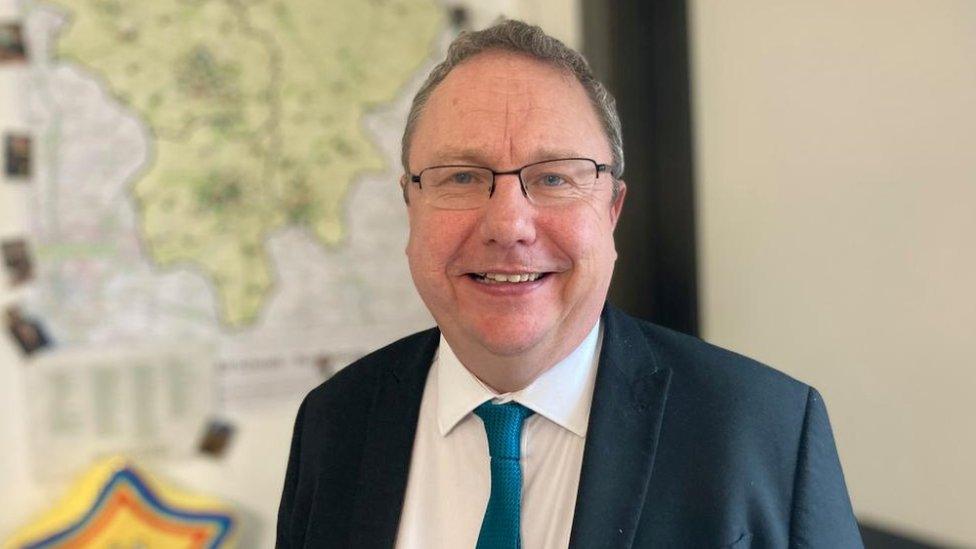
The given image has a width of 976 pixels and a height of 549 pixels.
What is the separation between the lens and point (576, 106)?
0.91 m

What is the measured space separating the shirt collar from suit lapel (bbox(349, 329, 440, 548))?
6 centimetres

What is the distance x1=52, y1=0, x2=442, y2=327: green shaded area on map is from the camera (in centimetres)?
150

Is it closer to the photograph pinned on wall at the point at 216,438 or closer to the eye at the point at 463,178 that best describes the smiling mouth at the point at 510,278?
the eye at the point at 463,178

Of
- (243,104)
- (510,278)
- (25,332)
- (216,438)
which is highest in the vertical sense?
(243,104)

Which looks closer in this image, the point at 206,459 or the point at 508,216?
the point at 508,216

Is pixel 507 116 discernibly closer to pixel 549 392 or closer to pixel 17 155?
pixel 549 392

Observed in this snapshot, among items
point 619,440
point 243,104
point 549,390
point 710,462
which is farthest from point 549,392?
point 243,104

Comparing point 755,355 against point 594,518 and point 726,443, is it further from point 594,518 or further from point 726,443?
point 594,518

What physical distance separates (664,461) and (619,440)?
0.06 metres

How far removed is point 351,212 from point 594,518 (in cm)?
110

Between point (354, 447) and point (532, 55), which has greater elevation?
point (532, 55)

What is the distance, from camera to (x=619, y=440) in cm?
88

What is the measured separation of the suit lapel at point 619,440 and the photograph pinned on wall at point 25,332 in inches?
44.5

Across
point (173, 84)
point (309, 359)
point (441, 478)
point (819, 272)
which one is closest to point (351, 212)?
point (309, 359)
